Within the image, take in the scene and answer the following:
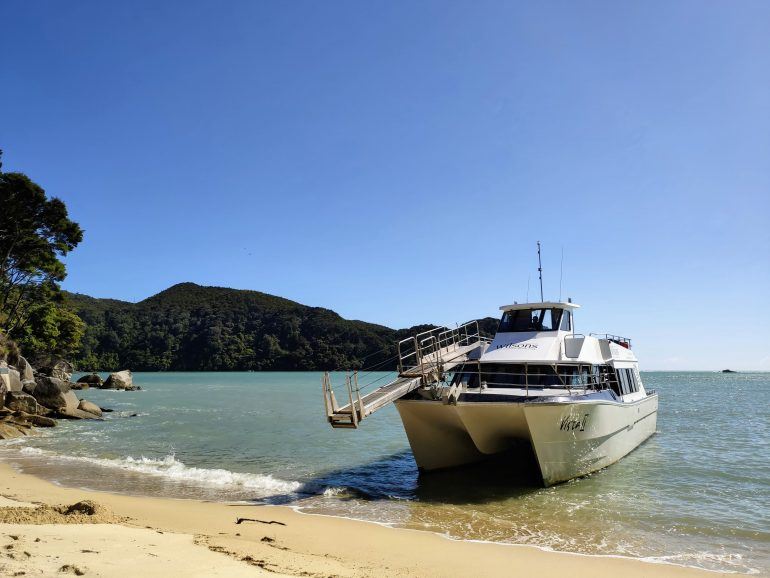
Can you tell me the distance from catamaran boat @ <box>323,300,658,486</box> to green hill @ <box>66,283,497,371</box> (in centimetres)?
12223

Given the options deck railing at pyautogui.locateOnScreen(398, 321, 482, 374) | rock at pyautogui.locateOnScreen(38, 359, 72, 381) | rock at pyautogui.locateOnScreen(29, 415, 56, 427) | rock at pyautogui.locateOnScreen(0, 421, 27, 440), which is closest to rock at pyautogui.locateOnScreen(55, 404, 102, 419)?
rock at pyautogui.locateOnScreen(29, 415, 56, 427)

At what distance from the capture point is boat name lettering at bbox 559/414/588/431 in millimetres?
12111

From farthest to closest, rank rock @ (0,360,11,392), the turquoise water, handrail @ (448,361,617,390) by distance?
rock @ (0,360,11,392) → handrail @ (448,361,617,390) → the turquoise water

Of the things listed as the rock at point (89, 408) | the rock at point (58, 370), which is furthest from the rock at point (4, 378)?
the rock at point (58, 370)

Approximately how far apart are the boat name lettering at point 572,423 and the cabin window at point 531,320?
322cm

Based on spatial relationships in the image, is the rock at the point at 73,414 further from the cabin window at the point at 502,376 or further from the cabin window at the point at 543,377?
the cabin window at the point at 543,377

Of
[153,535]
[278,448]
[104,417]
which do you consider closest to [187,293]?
[104,417]

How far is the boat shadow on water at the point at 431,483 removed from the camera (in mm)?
11984

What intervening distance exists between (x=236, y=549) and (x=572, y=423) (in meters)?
8.51

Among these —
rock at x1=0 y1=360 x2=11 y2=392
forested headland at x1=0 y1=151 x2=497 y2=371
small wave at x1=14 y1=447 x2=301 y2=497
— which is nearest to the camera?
small wave at x1=14 y1=447 x2=301 y2=497

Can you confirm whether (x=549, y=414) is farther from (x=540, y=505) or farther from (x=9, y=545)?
(x=9, y=545)

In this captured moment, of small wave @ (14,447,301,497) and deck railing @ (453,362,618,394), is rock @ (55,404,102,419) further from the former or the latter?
deck railing @ (453,362,618,394)

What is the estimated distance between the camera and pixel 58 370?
2064 inches

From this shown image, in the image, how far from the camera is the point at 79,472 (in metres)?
14.2
